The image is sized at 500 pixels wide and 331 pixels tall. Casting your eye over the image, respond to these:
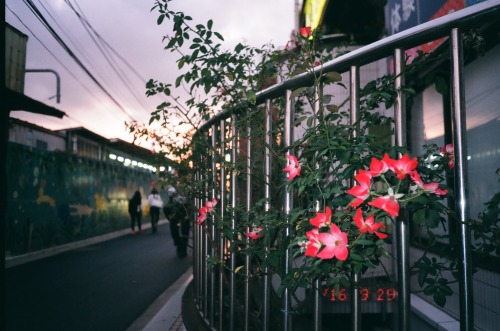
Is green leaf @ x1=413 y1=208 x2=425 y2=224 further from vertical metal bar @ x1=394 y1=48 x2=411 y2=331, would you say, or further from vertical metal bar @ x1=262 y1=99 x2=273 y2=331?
vertical metal bar @ x1=262 y1=99 x2=273 y2=331

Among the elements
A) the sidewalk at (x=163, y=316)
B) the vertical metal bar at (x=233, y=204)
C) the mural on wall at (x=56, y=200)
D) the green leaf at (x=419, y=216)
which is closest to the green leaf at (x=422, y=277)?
the green leaf at (x=419, y=216)

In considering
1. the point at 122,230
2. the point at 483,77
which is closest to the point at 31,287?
the point at 483,77

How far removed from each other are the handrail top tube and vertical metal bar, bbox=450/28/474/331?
0.11 m

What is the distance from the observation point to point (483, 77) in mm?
3361

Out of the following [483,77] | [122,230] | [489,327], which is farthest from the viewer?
[122,230]

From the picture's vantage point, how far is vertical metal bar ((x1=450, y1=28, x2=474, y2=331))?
1287mm

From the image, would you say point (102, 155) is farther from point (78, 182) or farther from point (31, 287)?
point (31, 287)

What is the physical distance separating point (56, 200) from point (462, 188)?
461 inches

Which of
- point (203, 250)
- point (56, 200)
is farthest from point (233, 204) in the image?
point (56, 200)

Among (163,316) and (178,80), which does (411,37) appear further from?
(163,316)

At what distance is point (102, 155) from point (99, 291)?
20.5 meters

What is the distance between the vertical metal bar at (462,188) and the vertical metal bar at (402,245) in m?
0.18

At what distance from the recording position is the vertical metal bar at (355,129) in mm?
1548

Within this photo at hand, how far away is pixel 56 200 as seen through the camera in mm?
11078
